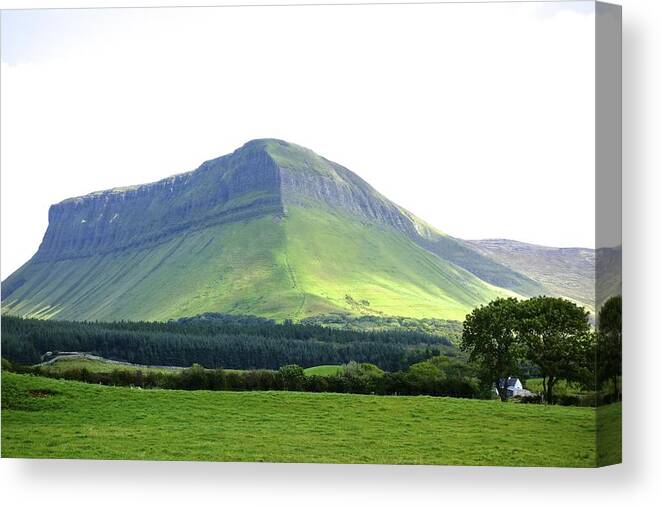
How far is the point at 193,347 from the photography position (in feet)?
77.0

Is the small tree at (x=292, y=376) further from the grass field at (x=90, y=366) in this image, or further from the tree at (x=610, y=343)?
the tree at (x=610, y=343)

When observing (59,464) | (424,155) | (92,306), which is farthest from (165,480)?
(424,155)

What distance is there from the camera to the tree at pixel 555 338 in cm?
2064

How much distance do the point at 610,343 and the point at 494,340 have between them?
3379 millimetres

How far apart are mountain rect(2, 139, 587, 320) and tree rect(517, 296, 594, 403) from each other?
19.1 inches

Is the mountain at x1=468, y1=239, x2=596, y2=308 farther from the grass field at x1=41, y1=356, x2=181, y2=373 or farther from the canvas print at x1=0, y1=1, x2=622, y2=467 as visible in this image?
the grass field at x1=41, y1=356, x2=181, y2=373

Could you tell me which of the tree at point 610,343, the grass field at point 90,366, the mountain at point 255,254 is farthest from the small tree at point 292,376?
the tree at point 610,343

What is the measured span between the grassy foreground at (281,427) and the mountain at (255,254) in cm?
260

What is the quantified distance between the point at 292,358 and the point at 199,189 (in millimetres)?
6969

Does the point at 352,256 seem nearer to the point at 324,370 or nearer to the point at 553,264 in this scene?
the point at 324,370

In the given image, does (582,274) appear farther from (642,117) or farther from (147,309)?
(147,309)

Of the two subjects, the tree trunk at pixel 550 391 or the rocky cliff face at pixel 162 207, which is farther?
the rocky cliff face at pixel 162 207

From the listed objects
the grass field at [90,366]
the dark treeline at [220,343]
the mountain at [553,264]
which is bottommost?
the grass field at [90,366]

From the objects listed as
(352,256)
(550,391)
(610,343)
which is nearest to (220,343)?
(352,256)
